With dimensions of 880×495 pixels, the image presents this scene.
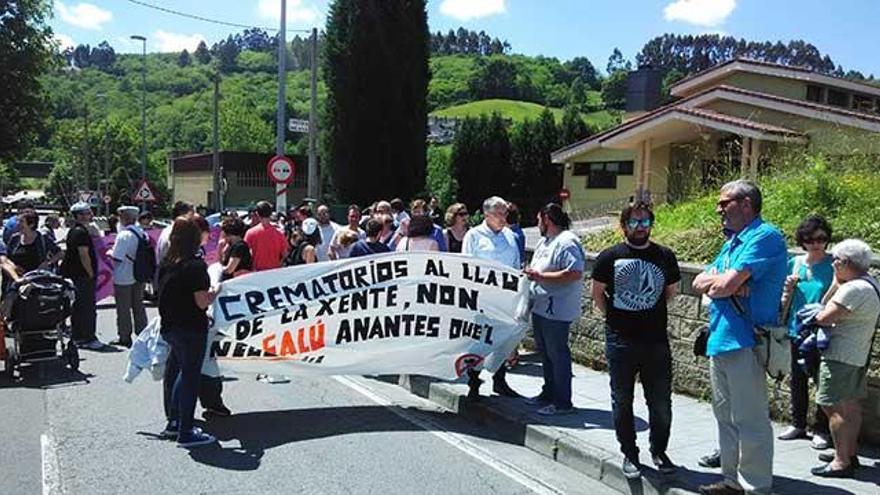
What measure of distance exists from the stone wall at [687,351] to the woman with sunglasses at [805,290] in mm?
399

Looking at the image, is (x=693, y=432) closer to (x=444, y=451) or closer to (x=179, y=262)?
(x=444, y=451)

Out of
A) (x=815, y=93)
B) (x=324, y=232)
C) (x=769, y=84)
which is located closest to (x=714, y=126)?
(x=769, y=84)

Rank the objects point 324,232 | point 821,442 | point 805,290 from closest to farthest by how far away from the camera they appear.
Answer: point 805,290, point 821,442, point 324,232

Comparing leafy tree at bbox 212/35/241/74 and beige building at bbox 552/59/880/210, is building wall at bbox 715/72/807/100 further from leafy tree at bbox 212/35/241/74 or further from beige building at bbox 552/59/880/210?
leafy tree at bbox 212/35/241/74

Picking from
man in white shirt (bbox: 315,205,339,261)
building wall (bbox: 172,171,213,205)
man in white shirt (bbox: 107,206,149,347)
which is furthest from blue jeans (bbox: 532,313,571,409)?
building wall (bbox: 172,171,213,205)

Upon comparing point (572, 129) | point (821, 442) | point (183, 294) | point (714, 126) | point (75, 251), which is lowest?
point (821, 442)

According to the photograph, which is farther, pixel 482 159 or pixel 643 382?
pixel 482 159

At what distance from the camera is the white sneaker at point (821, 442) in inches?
250

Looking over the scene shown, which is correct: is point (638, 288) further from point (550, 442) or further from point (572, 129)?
point (572, 129)

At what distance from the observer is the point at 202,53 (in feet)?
543

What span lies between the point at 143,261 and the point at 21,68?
78.8 ft

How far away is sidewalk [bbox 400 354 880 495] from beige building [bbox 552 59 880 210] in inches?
366

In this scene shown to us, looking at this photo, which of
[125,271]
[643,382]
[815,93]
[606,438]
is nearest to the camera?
[643,382]

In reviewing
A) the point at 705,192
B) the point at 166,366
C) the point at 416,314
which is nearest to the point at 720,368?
the point at 416,314
